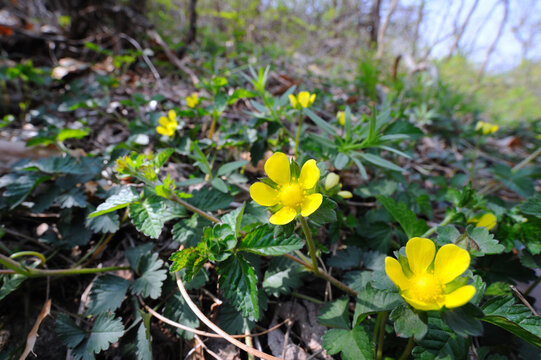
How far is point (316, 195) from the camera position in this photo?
0.90 meters

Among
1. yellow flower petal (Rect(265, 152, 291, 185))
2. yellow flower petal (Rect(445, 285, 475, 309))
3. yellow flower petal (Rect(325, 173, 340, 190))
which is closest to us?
yellow flower petal (Rect(445, 285, 475, 309))

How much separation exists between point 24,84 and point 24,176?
258 centimetres

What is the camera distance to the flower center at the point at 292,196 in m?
0.98

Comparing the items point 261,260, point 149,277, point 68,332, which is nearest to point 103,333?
point 68,332

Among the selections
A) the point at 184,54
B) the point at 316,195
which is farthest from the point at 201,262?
the point at 184,54

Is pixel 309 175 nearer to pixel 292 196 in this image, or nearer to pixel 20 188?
Result: pixel 292 196

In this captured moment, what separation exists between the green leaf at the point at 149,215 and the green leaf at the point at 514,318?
4.16ft

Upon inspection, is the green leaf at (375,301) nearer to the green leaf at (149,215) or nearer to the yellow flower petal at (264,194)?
the yellow flower petal at (264,194)

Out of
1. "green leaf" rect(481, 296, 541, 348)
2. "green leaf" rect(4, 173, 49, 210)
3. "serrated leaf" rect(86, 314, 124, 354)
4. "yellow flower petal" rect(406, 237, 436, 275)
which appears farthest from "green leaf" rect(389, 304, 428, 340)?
"green leaf" rect(4, 173, 49, 210)

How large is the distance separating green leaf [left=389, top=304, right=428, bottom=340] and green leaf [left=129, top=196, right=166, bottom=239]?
95cm

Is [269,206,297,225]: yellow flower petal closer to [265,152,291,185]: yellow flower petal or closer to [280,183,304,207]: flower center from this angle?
[280,183,304,207]: flower center

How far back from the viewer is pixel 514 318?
2.85 ft

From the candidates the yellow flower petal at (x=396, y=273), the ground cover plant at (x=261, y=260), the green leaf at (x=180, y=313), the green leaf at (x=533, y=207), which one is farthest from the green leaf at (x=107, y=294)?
the green leaf at (x=533, y=207)

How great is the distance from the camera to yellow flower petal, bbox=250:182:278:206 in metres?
0.98
